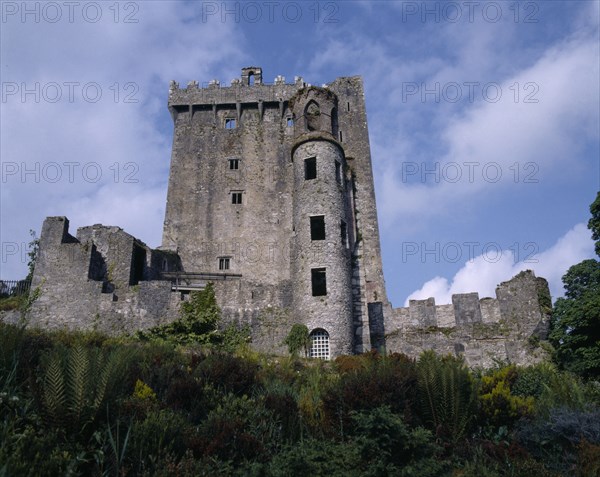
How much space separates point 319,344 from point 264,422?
1310 centimetres

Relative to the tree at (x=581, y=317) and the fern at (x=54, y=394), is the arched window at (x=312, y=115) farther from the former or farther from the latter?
the fern at (x=54, y=394)

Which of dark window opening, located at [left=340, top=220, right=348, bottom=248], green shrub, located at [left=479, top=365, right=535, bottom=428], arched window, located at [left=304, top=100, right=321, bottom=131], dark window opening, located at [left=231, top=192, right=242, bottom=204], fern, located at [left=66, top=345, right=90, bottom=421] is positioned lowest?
green shrub, located at [left=479, top=365, right=535, bottom=428]

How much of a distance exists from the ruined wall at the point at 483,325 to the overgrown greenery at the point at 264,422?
9727 mm

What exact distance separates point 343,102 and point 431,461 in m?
29.6

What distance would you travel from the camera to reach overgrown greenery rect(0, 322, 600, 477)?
6.79 metres

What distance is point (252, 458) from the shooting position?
299 inches

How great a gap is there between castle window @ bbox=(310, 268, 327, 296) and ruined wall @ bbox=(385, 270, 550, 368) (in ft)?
11.9

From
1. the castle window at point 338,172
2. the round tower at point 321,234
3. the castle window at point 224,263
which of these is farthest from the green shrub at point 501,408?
the castle window at point 224,263

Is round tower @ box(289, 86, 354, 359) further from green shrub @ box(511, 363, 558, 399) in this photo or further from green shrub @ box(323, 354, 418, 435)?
Result: green shrub @ box(323, 354, 418, 435)

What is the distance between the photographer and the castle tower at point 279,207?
22.5m

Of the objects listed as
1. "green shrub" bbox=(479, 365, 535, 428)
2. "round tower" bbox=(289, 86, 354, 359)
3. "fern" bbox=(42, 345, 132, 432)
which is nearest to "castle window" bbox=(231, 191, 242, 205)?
"round tower" bbox=(289, 86, 354, 359)

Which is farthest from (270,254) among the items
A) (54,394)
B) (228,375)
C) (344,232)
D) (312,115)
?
(54,394)

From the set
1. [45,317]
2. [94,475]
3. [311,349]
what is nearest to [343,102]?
[311,349]

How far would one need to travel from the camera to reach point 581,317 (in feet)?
55.6
